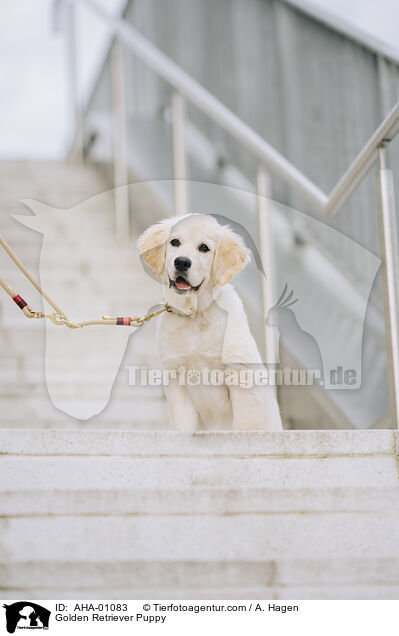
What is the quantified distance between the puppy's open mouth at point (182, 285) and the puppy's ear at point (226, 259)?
0.06 metres

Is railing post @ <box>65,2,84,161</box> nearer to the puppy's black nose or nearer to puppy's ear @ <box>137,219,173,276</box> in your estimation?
puppy's ear @ <box>137,219,173,276</box>

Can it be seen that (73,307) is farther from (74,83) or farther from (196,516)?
(74,83)

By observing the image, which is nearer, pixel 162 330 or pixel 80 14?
pixel 162 330

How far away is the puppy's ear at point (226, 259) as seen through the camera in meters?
2.36

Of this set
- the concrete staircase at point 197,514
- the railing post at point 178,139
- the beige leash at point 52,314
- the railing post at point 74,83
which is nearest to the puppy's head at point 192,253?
the beige leash at point 52,314

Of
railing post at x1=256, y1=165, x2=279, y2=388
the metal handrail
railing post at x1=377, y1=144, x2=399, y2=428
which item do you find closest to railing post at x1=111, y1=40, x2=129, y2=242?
the metal handrail

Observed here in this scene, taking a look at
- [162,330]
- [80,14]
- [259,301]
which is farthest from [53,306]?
[80,14]

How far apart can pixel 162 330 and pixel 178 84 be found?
7.10 feet

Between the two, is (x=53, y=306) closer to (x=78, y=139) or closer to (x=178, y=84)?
(x=178, y=84)

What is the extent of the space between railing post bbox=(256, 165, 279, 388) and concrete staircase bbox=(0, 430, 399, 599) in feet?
1.47

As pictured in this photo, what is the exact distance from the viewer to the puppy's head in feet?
7.59
